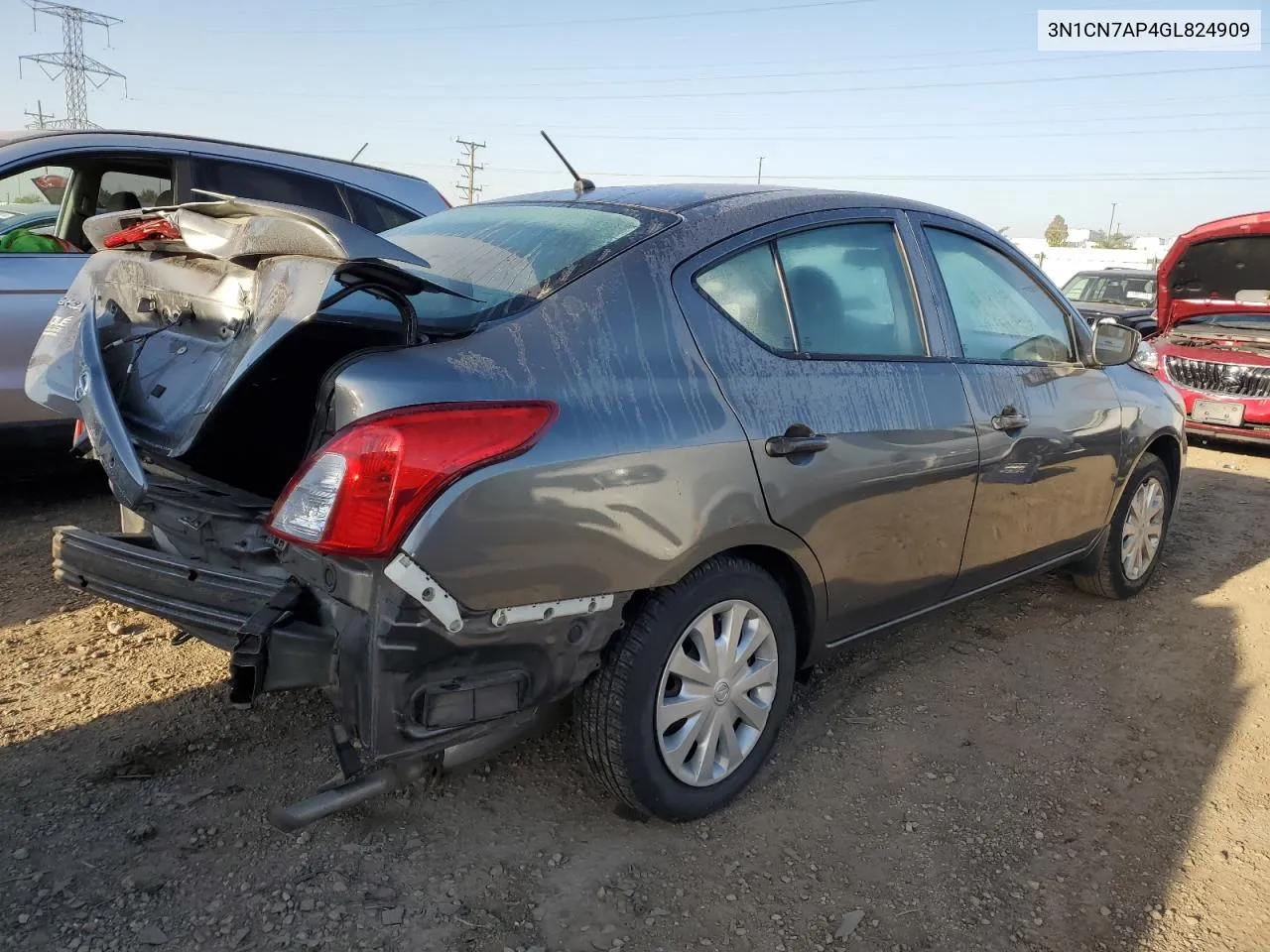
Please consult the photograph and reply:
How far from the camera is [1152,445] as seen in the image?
4.50 metres

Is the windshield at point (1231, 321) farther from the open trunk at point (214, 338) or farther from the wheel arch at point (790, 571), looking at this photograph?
the open trunk at point (214, 338)

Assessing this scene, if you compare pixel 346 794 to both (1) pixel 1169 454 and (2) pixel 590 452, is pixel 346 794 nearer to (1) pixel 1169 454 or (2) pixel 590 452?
(2) pixel 590 452

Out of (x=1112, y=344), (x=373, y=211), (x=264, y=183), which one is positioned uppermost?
(x=264, y=183)

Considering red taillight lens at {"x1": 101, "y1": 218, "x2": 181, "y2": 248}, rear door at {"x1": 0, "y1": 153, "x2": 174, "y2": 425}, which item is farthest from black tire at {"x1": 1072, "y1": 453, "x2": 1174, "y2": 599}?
rear door at {"x1": 0, "y1": 153, "x2": 174, "y2": 425}

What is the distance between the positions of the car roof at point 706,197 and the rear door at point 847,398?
0.07 meters

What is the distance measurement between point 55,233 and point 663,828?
481 centimetres

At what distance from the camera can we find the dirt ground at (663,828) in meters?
2.23

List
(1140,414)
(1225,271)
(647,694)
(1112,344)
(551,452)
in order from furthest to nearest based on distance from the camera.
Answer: (1225,271) → (1140,414) → (1112,344) → (647,694) → (551,452)

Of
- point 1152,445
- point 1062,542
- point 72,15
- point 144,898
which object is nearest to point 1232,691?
point 1062,542

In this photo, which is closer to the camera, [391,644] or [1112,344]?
[391,644]

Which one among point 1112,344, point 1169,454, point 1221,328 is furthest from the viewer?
point 1221,328

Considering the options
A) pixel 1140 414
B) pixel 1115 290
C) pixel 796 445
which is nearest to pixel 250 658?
pixel 796 445

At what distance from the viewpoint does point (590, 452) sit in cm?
214

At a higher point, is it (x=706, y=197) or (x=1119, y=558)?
(x=706, y=197)
